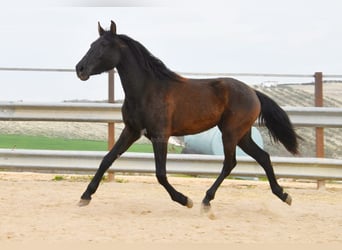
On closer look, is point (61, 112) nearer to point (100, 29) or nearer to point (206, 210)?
point (100, 29)

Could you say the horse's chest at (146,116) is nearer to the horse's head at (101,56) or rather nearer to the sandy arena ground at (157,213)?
the horse's head at (101,56)

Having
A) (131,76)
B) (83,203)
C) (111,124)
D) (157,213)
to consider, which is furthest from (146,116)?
(111,124)

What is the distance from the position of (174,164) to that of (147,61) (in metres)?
2.31

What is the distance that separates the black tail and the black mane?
4.01ft

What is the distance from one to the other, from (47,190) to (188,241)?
11.8 feet

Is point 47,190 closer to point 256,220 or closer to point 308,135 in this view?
point 256,220

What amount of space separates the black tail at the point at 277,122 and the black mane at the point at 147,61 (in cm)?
122

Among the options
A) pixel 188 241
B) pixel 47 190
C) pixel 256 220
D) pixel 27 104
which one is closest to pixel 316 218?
pixel 256 220

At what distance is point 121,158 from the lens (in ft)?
30.2

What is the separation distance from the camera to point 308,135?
12.7 metres

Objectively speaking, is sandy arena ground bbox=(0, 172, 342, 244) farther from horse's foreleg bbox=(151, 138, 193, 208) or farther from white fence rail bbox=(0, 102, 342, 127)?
white fence rail bbox=(0, 102, 342, 127)

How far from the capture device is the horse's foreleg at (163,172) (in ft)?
22.5

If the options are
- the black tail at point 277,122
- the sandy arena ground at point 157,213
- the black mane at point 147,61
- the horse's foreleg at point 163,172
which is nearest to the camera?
the sandy arena ground at point 157,213

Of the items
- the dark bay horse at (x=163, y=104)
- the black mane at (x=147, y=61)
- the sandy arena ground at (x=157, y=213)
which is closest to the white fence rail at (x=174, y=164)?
the sandy arena ground at (x=157, y=213)
